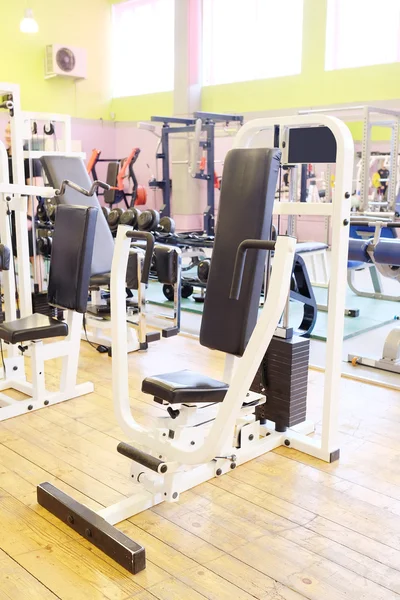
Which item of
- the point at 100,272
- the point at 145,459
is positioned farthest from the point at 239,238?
the point at 100,272

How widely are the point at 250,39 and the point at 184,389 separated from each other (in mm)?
8752

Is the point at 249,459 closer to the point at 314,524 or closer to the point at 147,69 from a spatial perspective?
the point at 314,524

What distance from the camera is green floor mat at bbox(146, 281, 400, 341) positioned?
459 cm

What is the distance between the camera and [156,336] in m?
4.03

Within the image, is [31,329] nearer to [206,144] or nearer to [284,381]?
[284,381]

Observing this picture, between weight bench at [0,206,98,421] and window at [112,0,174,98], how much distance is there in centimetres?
844

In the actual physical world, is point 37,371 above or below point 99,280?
below

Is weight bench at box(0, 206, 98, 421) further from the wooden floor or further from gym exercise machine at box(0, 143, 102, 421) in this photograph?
the wooden floor

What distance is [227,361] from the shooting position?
7.66 feet

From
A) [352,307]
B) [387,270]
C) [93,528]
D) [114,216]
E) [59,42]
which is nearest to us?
[93,528]

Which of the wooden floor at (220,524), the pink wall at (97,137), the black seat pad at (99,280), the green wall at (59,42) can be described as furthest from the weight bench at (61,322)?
the pink wall at (97,137)

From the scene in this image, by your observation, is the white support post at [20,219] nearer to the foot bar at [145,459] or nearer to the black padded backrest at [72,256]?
the black padded backrest at [72,256]

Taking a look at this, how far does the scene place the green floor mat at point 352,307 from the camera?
4586mm

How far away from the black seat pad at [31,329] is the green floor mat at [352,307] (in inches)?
80.9
